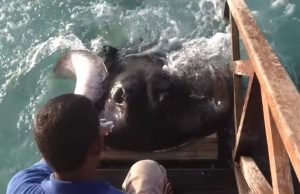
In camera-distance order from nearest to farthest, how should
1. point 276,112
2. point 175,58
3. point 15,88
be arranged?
1. point 276,112
2. point 175,58
3. point 15,88

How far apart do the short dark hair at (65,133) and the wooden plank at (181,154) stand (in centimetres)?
223

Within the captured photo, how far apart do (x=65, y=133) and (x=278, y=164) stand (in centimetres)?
112

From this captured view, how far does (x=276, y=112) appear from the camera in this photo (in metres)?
2.52

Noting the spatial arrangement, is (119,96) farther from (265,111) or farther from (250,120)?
(265,111)

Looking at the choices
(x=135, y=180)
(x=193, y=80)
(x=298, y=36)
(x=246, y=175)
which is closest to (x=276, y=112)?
(x=135, y=180)

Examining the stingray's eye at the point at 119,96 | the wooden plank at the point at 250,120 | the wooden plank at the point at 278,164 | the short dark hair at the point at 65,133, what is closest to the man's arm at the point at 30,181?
the short dark hair at the point at 65,133

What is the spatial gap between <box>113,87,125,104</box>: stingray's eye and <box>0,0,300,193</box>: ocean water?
1.40 metres

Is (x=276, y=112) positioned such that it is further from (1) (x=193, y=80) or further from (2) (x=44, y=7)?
(2) (x=44, y=7)

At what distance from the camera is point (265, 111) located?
3.01 m

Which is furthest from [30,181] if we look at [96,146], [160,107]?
[160,107]

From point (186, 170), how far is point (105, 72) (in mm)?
1335

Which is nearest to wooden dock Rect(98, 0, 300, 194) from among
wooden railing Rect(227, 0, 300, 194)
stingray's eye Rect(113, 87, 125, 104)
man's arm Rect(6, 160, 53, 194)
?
wooden railing Rect(227, 0, 300, 194)

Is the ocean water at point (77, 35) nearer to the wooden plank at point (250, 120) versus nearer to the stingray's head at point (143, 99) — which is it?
the stingray's head at point (143, 99)

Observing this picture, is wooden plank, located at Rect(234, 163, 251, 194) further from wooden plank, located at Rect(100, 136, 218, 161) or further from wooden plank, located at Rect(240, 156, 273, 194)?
wooden plank, located at Rect(100, 136, 218, 161)
